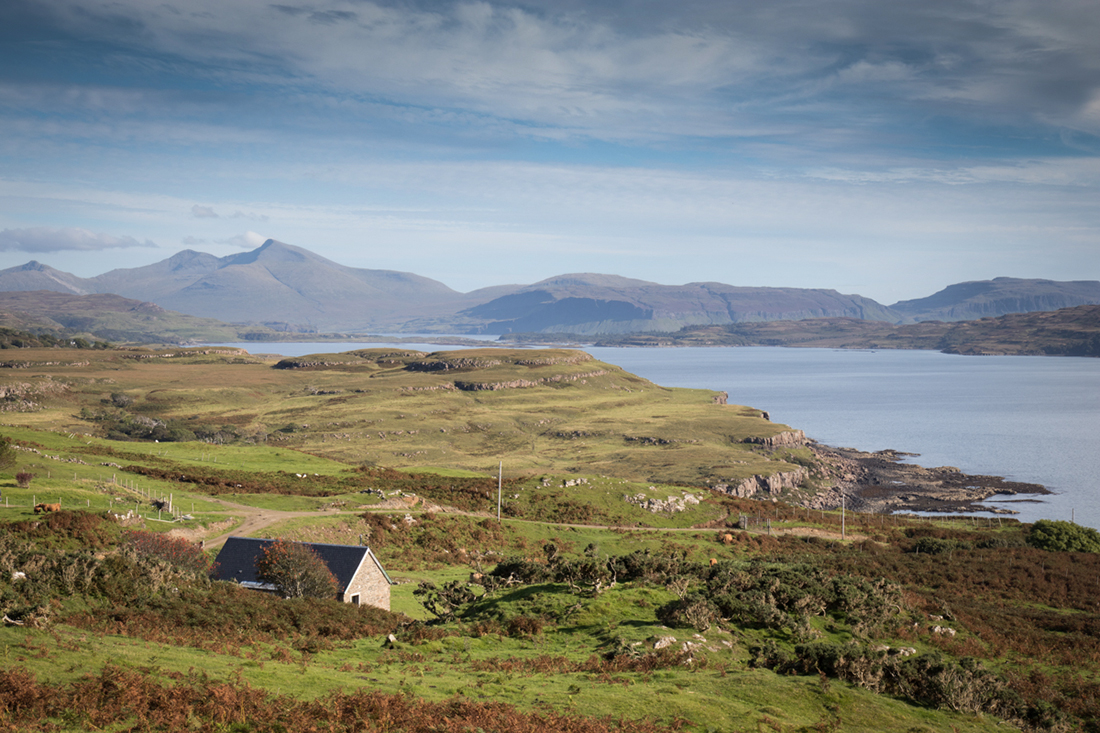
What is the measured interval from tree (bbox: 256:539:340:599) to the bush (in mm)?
62134

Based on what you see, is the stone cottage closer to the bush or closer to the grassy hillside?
the bush

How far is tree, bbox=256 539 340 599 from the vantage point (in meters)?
32.5

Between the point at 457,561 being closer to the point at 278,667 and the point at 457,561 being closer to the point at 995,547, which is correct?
the point at 278,667

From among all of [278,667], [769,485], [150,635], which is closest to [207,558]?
[150,635]

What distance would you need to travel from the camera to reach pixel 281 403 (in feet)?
582

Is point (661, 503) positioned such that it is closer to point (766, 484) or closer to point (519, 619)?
point (766, 484)

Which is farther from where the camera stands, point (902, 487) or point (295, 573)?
point (902, 487)

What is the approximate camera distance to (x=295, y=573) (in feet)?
107

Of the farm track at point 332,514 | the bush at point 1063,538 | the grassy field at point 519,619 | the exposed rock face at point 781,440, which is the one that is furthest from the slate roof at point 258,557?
the exposed rock face at point 781,440

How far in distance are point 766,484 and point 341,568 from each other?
89346 millimetres

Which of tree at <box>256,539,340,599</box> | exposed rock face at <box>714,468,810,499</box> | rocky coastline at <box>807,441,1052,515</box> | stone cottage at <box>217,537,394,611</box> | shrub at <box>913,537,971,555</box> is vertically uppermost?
tree at <box>256,539,340,599</box>

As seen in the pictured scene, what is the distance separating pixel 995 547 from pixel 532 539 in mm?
41173

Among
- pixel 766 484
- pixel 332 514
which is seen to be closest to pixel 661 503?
pixel 332 514

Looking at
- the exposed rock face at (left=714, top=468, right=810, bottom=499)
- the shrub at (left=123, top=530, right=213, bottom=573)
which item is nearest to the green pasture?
the shrub at (left=123, top=530, right=213, bottom=573)
